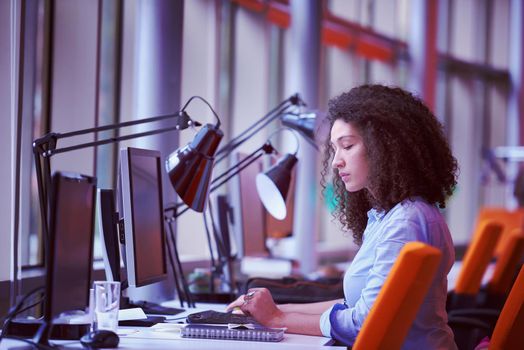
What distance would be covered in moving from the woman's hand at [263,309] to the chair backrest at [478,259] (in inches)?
75.6

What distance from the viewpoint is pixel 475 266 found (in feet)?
13.8

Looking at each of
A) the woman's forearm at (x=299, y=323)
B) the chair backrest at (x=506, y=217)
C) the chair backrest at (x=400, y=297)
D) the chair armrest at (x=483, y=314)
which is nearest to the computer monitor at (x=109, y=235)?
the woman's forearm at (x=299, y=323)

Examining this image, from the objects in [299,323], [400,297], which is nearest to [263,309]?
[299,323]

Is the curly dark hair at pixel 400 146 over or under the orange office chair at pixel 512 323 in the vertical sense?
over

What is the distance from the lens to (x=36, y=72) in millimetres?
3773

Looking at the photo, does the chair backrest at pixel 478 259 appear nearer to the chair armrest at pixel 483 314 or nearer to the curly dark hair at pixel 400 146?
the chair armrest at pixel 483 314

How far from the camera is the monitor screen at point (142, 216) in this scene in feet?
8.16

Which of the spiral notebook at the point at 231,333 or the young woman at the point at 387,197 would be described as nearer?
the young woman at the point at 387,197

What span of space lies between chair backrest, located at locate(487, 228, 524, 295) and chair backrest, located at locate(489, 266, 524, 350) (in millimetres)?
1929

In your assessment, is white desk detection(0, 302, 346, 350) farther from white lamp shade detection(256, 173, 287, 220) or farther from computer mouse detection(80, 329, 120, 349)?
white lamp shade detection(256, 173, 287, 220)

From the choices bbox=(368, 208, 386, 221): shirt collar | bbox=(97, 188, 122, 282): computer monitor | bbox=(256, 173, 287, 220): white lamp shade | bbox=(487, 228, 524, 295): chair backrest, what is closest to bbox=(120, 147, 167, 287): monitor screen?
bbox=(97, 188, 122, 282): computer monitor

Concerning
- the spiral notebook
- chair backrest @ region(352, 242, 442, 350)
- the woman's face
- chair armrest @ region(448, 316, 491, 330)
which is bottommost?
chair armrest @ region(448, 316, 491, 330)

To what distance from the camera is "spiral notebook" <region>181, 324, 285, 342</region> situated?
7.69 ft

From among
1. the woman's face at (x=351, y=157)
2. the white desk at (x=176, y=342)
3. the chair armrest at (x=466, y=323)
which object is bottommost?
the chair armrest at (x=466, y=323)
